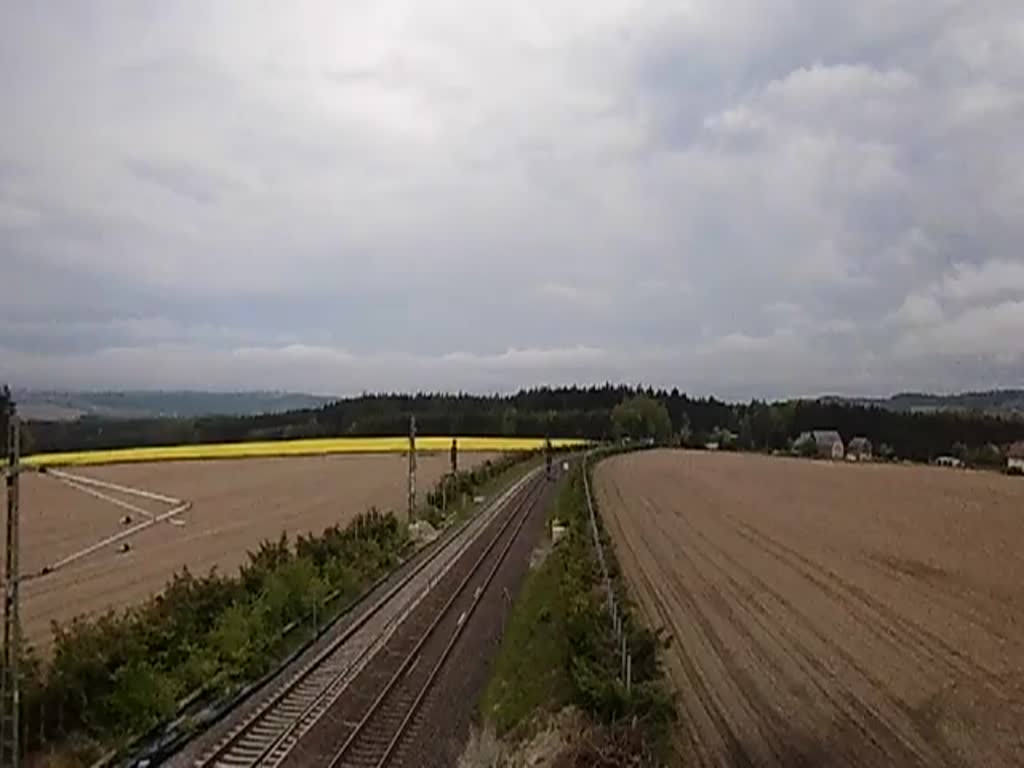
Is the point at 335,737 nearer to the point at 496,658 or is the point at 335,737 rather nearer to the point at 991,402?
the point at 496,658

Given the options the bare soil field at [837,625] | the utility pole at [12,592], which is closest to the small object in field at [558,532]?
the bare soil field at [837,625]

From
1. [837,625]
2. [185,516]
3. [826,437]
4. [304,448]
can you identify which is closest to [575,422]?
[826,437]

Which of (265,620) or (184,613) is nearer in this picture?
(184,613)

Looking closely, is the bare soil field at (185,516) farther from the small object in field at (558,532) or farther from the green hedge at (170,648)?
the small object in field at (558,532)

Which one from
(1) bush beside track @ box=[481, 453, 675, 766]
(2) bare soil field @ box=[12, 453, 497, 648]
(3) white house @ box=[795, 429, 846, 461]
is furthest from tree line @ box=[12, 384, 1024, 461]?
(1) bush beside track @ box=[481, 453, 675, 766]

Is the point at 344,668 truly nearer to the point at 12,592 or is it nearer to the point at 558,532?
the point at 12,592

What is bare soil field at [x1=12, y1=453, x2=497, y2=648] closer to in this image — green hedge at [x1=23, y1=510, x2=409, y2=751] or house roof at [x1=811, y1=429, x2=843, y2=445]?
green hedge at [x1=23, y1=510, x2=409, y2=751]

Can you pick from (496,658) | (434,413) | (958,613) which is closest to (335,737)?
(496,658)
